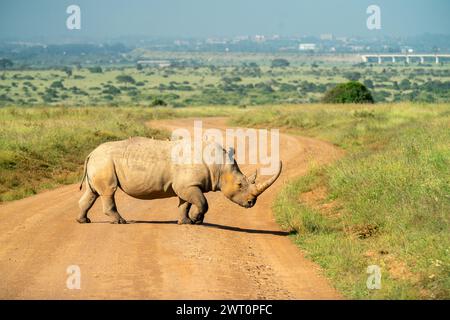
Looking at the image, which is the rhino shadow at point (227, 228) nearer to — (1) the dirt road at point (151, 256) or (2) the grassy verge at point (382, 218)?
(1) the dirt road at point (151, 256)

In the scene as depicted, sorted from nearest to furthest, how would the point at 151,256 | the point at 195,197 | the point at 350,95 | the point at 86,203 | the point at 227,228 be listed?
1. the point at 151,256
2. the point at 195,197
3. the point at 86,203
4. the point at 227,228
5. the point at 350,95

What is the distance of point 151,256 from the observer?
497 inches

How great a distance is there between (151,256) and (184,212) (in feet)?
10.2

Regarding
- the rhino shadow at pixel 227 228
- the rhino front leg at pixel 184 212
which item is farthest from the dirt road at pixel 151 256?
the rhino front leg at pixel 184 212

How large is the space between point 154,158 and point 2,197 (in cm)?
588

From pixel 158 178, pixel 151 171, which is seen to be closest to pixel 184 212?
pixel 158 178

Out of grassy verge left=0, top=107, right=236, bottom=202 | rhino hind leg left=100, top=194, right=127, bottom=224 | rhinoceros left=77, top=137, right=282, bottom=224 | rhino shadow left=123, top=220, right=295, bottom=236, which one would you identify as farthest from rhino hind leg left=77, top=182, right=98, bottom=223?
grassy verge left=0, top=107, right=236, bottom=202

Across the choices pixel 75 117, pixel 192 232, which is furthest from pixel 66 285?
pixel 75 117

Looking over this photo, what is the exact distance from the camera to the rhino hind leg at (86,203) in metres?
15.7

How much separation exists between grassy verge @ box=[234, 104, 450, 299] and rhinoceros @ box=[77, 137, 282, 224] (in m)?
1.43

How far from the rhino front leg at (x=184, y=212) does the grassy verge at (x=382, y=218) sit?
1773mm

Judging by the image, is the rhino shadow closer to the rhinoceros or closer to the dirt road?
the dirt road

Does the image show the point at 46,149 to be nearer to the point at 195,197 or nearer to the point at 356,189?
the point at 356,189
